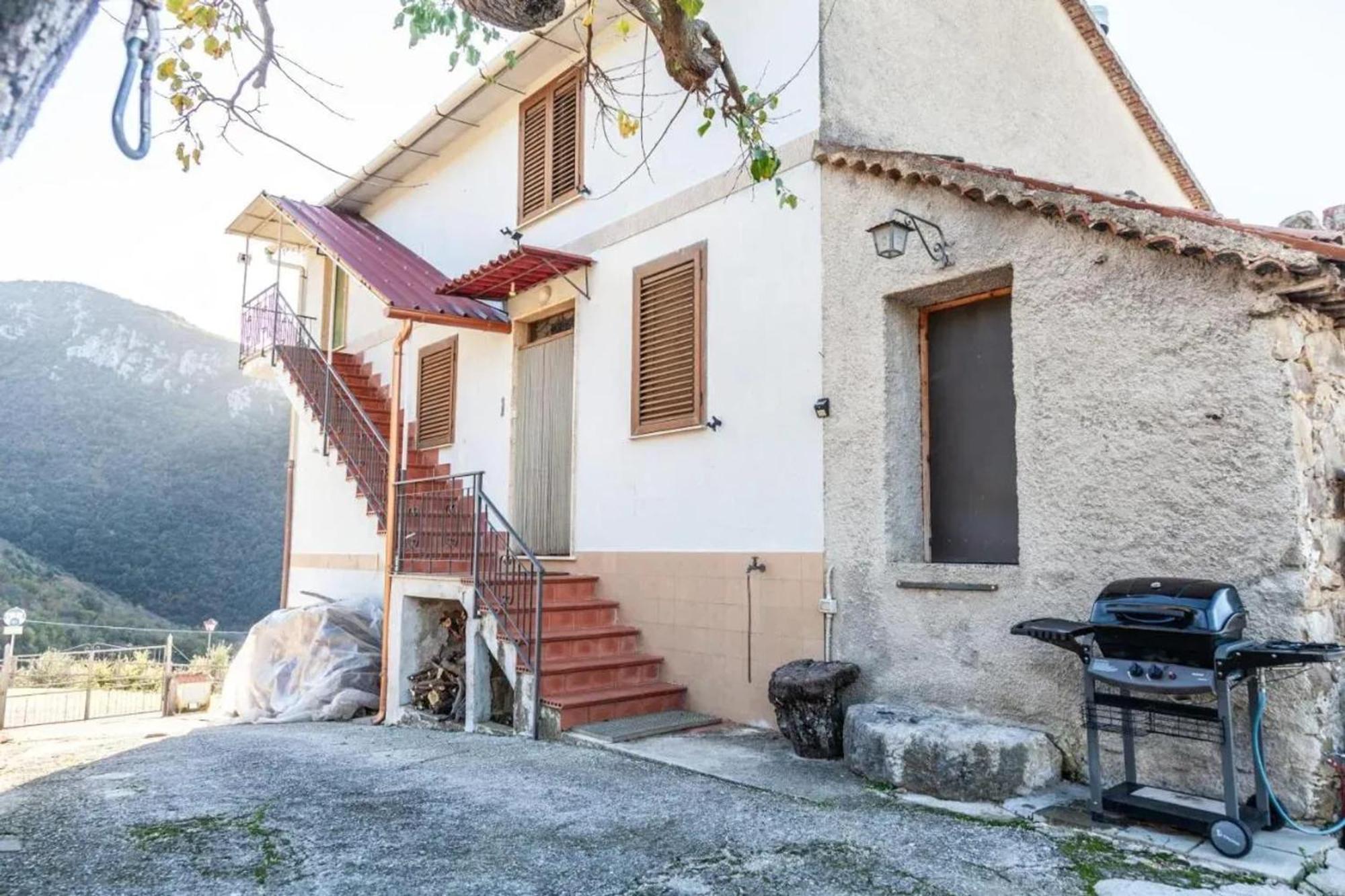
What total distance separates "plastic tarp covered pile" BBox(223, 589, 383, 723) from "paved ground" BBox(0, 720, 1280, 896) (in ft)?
10.7

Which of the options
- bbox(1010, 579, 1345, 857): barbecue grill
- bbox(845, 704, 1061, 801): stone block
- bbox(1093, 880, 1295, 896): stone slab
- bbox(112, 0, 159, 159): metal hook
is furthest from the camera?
bbox(845, 704, 1061, 801): stone block

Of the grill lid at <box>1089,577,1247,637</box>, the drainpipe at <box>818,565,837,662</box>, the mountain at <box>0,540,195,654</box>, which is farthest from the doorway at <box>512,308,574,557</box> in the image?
the mountain at <box>0,540,195,654</box>

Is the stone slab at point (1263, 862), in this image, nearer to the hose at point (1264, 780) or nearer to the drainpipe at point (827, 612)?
the hose at point (1264, 780)

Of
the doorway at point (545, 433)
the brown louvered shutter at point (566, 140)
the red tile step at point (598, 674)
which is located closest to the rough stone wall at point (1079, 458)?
the red tile step at point (598, 674)

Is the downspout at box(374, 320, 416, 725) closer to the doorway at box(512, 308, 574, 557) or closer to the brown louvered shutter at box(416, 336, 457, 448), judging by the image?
the doorway at box(512, 308, 574, 557)

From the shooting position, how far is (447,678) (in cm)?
862

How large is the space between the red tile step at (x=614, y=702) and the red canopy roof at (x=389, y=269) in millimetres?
4181

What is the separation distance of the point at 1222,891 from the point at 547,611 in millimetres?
5281

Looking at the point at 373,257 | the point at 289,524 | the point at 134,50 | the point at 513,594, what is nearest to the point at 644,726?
the point at 513,594

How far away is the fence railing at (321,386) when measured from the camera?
34.2 ft

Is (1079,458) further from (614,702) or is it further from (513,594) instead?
(513,594)

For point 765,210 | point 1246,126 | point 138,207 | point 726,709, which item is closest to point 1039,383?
point 765,210

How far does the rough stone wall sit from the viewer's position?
443 centimetres

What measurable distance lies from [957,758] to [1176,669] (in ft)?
4.25
